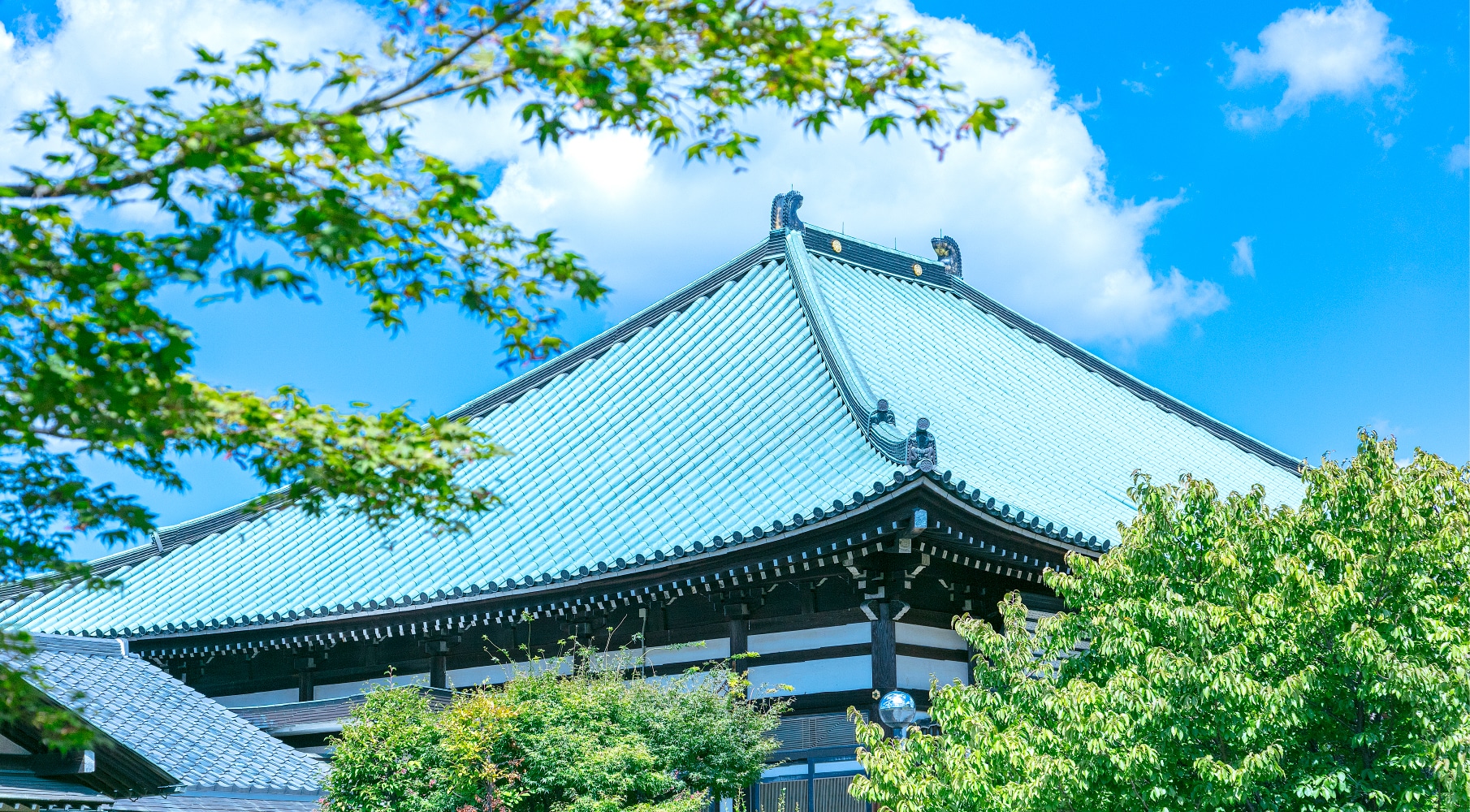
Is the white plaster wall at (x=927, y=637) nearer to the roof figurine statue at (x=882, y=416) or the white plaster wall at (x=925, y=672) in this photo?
the white plaster wall at (x=925, y=672)

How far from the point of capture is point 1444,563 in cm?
949

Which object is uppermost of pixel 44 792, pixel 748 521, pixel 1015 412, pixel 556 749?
pixel 1015 412

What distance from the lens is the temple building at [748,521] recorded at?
14055 millimetres

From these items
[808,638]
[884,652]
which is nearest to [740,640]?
[808,638]

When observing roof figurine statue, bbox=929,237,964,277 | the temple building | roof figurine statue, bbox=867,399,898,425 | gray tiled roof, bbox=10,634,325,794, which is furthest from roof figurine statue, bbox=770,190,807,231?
gray tiled roof, bbox=10,634,325,794

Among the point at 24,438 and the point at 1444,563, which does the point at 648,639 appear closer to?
the point at 1444,563

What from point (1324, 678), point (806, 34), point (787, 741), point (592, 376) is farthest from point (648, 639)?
point (806, 34)

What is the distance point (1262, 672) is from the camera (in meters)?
9.60

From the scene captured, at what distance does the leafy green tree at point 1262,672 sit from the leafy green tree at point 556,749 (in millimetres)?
2690

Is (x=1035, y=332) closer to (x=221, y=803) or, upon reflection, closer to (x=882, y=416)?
(x=882, y=416)

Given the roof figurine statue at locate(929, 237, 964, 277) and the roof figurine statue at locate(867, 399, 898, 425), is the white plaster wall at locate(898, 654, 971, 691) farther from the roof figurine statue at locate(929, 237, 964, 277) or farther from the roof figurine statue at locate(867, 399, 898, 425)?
the roof figurine statue at locate(929, 237, 964, 277)

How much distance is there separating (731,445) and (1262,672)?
8.58 meters

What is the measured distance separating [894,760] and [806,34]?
7089mm

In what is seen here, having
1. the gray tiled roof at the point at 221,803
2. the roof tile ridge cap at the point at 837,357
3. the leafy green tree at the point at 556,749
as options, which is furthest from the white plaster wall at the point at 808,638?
the gray tiled roof at the point at 221,803
